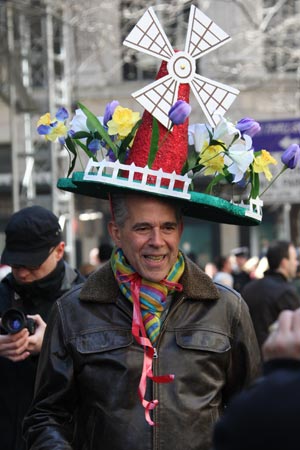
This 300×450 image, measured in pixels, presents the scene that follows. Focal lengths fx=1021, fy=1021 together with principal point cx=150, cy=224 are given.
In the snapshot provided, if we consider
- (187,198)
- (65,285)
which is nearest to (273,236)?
(65,285)

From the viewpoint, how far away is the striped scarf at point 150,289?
3.47m

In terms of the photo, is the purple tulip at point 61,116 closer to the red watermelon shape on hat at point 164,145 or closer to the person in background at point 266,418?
the red watermelon shape on hat at point 164,145

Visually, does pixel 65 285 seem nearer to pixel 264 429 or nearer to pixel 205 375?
pixel 205 375

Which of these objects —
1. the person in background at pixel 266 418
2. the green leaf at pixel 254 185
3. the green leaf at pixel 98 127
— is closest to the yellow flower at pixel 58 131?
the green leaf at pixel 98 127

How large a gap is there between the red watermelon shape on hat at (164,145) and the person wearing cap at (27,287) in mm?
1318

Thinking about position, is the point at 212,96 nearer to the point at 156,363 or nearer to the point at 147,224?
the point at 147,224

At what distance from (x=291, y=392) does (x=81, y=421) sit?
5.94 feet

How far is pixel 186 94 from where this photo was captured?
11.7ft

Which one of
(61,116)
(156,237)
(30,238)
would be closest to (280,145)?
(30,238)

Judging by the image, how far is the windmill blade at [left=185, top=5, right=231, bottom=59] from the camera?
3.61 meters

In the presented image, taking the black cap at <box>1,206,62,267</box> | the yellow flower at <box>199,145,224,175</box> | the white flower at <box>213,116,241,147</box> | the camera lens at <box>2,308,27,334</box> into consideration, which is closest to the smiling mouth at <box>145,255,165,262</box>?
the yellow flower at <box>199,145,224,175</box>

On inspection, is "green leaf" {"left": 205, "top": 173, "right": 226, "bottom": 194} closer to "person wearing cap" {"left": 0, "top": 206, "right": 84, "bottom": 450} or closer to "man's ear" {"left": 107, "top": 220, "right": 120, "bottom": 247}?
"man's ear" {"left": 107, "top": 220, "right": 120, "bottom": 247}

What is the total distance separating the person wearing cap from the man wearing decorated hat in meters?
1.04

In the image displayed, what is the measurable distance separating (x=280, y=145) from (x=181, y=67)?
388 inches
